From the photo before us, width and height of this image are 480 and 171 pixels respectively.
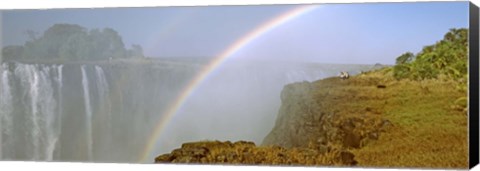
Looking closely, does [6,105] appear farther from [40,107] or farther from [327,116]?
[327,116]

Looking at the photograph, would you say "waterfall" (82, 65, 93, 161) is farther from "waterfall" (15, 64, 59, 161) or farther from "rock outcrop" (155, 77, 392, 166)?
"rock outcrop" (155, 77, 392, 166)

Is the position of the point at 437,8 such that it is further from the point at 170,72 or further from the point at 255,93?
the point at 170,72

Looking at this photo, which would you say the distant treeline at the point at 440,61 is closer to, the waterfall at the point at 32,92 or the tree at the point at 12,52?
the waterfall at the point at 32,92

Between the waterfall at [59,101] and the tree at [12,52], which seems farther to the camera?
the tree at [12,52]

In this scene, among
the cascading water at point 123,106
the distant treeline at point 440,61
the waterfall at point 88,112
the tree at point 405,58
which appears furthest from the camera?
the waterfall at point 88,112

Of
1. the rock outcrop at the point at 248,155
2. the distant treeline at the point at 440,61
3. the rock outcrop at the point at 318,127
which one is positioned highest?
the distant treeline at the point at 440,61

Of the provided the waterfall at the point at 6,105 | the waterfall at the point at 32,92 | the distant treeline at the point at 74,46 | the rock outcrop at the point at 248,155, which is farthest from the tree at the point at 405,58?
the waterfall at the point at 6,105

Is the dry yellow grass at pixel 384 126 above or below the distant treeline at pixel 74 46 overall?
below

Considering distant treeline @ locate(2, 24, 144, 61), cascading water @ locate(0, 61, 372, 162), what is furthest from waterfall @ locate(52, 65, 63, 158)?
distant treeline @ locate(2, 24, 144, 61)
